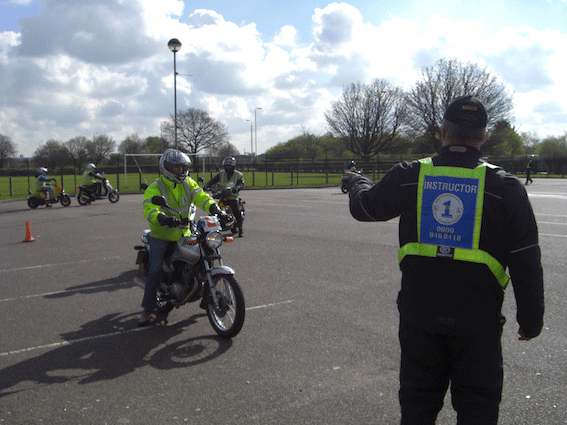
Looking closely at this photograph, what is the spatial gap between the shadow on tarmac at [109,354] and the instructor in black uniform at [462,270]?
7.98 feet

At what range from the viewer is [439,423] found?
324 centimetres

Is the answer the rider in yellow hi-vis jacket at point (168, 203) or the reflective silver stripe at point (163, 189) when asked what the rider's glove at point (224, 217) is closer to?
the rider in yellow hi-vis jacket at point (168, 203)

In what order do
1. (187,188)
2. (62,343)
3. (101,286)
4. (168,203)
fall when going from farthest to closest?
(101,286) < (187,188) < (168,203) < (62,343)

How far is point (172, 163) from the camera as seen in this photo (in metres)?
5.38

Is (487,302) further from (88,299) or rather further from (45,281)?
(45,281)

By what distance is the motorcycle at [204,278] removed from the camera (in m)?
4.90

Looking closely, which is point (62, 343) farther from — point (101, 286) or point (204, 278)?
point (101, 286)

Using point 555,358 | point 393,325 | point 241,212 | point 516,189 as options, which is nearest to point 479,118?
point 516,189

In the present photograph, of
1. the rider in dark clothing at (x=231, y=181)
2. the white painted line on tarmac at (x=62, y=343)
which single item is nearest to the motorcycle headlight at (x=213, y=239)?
the white painted line on tarmac at (x=62, y=343)

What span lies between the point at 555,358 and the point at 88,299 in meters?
5.13

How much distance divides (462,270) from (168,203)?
383 centimetres

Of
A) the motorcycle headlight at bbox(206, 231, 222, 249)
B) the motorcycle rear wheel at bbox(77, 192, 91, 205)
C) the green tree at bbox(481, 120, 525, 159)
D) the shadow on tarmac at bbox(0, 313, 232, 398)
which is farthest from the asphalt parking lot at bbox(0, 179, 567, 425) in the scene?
the green tree at bbox(481, 120, 525, 159)

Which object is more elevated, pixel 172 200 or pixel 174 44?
pixel 174 44

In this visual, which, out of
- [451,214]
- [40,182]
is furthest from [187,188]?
[40,182]
